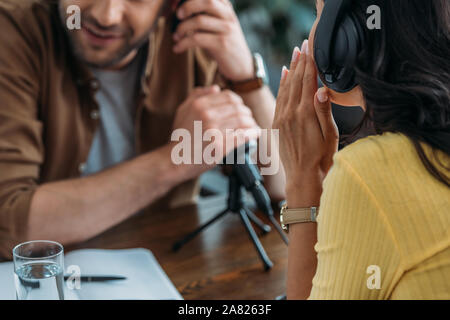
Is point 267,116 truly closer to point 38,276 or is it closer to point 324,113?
point 324,113

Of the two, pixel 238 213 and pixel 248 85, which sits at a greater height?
pixel 248 85

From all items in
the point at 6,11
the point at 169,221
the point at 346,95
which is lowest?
the point at 169,221

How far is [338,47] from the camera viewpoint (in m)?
0.64

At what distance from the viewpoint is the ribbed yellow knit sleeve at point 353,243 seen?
0.54 m

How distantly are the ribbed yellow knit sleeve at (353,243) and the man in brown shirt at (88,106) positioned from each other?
1.86ft

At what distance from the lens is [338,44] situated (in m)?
0.64

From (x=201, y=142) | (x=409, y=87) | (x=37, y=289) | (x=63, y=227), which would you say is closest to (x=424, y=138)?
(x=409, y=87)

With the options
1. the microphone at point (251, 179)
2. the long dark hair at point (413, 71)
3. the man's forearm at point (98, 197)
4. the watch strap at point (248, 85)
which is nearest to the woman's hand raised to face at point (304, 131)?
the long dark hair at point (413, 71)

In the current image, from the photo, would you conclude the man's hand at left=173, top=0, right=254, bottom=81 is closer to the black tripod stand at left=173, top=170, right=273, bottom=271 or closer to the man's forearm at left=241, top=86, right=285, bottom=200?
the man's forearm at left=241, top=86, right=285, bottom=200

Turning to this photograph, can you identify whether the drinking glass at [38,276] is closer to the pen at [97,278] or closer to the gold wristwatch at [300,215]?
the pen at [97,278]

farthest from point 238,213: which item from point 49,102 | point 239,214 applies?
point 49,102

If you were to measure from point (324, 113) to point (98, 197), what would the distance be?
0.57m
